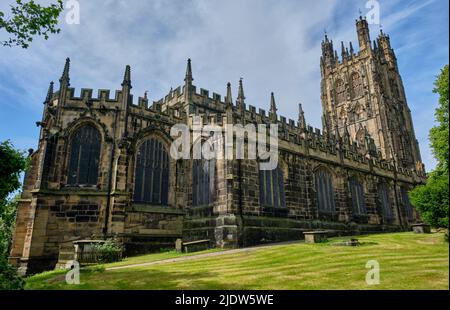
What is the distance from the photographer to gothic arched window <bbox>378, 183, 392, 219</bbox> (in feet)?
98.9

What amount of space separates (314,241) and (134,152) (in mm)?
12259

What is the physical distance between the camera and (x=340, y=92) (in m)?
60.7

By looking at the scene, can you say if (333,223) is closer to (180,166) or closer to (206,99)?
(180,166)

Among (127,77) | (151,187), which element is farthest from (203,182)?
(127,77)

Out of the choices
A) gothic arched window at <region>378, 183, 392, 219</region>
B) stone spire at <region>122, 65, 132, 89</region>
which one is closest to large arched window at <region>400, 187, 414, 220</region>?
gothic arched window at <region>378, 183, 392, 219</region>

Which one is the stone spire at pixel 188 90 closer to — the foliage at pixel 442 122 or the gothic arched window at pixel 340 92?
the foliage at pixel 442 122

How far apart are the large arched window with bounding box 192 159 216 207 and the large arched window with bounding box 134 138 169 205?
1.96m

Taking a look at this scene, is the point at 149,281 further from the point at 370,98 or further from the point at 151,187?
the point at 370,98

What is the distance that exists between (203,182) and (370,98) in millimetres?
44632

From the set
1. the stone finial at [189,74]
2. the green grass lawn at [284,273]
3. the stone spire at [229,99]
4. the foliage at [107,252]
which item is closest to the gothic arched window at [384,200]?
the stone spire at [229,99]

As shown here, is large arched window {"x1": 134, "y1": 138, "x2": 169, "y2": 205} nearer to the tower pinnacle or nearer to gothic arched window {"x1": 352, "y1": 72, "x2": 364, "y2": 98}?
the tower pinnacle

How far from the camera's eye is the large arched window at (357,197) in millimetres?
26934

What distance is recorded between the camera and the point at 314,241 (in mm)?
16875

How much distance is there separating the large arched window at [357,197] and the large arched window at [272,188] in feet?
31.2
